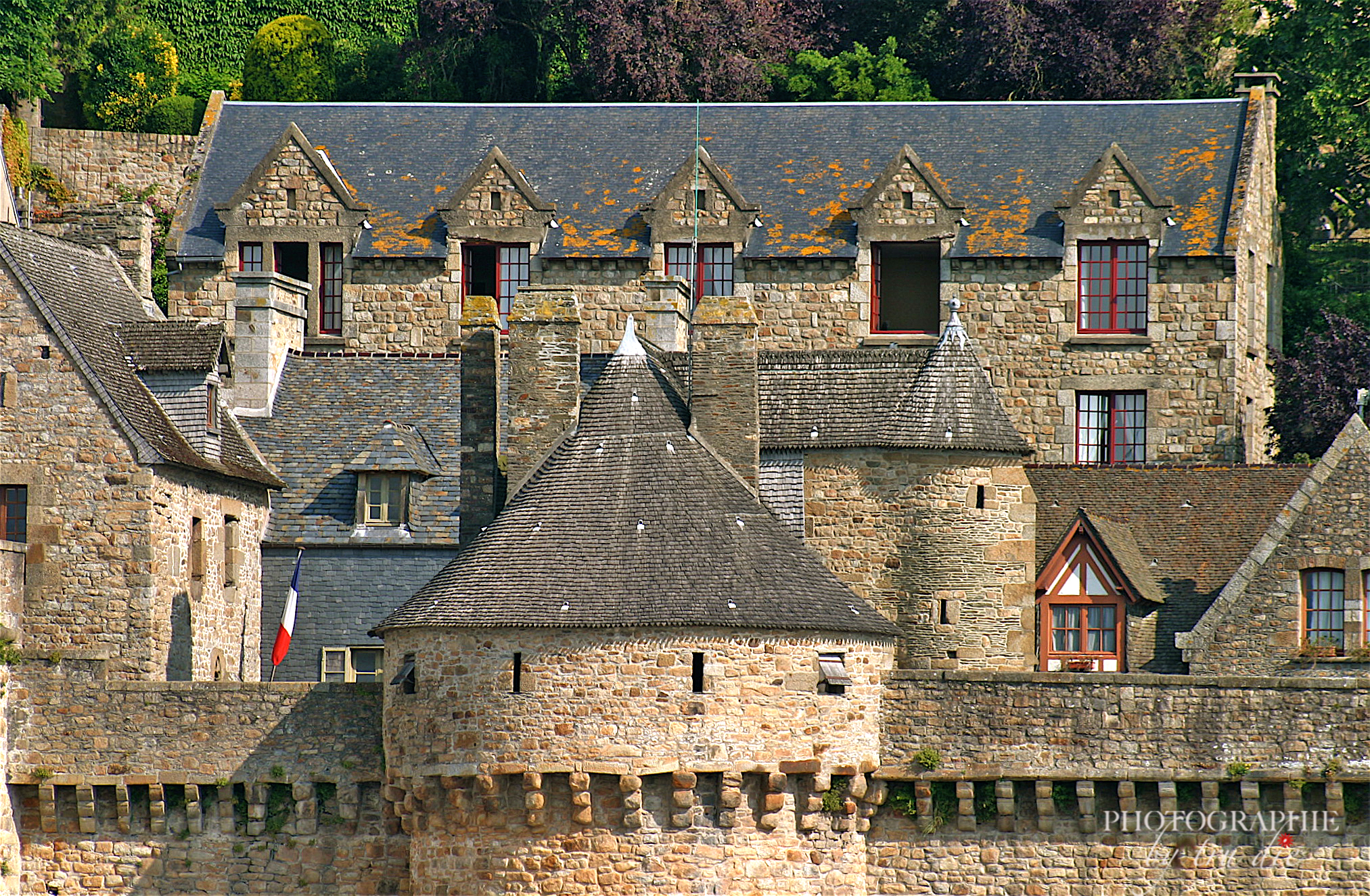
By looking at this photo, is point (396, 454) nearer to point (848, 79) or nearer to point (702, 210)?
point (702, 210)

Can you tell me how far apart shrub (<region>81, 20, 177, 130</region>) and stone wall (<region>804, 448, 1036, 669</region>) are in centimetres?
3150

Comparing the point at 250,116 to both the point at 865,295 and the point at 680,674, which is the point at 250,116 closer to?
the point at 865,295

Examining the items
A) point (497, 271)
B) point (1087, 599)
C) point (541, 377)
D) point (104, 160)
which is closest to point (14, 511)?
point (541, 377)

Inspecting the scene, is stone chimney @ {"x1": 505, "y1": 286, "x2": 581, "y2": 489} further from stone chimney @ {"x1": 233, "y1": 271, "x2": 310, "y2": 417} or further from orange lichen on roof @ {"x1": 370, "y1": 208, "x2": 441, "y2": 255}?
orange lichen on roof @ {"x1": 370, "y1": 208, "x2": 441, "y2": 255}

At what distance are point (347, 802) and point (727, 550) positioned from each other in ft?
20.5

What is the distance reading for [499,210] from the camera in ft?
148

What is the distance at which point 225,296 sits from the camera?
45312 millimetres

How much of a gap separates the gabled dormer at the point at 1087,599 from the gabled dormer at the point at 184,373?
41.7ft

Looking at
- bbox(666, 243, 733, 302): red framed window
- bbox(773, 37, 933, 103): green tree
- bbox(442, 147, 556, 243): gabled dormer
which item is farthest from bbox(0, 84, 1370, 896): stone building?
bbox(773, 37, 933, 103): green tree

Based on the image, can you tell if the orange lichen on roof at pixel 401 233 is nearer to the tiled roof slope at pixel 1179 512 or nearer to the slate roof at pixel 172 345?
the slate roof at pixel 172 345

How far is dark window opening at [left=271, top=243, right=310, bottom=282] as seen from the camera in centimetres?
4562

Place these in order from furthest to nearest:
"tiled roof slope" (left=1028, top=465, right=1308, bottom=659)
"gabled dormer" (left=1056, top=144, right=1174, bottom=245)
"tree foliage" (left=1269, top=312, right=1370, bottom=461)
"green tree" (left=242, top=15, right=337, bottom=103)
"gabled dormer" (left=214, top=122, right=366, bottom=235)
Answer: "green tree" (left=242, top=15, right=337, bottom=103) < "gabled dormer" (left=214, top=122, right=366, bottom=235) < "tree foliage" (left=1269, top=312, right=1370, bottom=461) < "gabled dormer" (left=1056, top=144, right=1174, bottom=245) < "tiled roof slope" (left=1028, top=465, right=1308, bottom=659)

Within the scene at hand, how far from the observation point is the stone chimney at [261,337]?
39.1 meters

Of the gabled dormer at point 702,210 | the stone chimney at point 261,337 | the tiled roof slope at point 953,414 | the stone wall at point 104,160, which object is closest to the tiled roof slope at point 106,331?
the stone chimney at point 261,337
